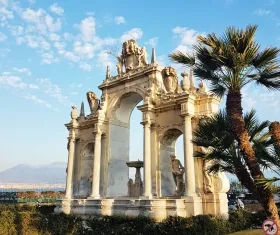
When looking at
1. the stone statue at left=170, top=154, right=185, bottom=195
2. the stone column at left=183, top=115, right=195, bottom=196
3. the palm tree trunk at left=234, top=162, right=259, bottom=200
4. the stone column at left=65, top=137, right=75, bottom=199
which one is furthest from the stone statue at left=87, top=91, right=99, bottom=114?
the palm tree trunk at left=234, top=162, right=259, bottom=200

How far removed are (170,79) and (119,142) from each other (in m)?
6.70

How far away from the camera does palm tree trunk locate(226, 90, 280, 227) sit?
28.0 ft

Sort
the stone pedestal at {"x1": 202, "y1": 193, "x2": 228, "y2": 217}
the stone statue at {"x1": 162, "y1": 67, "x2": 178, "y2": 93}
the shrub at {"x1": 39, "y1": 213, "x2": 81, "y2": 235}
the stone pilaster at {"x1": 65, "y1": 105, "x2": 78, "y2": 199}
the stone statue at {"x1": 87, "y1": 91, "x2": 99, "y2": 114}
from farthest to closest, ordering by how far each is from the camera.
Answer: the stone statue at {"x1": 87, "y1": 91, "x2": 99, "y2": 114} → the stone pilaster at {"x1": 65, "y1": 105, "x2": 78, "y2": 199} → the stone statue at {"x1": 162, "y1": 67, "x2": 178, "y2": 93} → the stone pedestal at {"x1": 202, "y1": 193, "x2": 228, "y2": 217} → the shrub at {"x1": 39, "y1": 213, "x2": 81, "y2": 235}

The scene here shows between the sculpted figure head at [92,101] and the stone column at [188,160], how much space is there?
9.41 m

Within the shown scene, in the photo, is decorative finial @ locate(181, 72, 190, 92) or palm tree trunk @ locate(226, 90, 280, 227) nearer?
palm tree trunk @ locate(226, 90, 280, 227)

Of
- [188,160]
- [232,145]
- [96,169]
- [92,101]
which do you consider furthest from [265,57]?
[92,101]

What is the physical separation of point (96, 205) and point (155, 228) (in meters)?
8.82

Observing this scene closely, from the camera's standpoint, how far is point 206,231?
11.5m

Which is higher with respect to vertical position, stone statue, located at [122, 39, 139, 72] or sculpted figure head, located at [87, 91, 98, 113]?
stone statue, located at [122, 39, 139, 72]

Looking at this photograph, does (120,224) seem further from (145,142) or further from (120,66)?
(120,66)

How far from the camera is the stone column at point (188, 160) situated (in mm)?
15539

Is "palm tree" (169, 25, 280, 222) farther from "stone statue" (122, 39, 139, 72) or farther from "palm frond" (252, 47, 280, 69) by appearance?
"stone statue" (122, 39, 139, 72)

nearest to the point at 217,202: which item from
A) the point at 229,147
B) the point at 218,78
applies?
the point at 229,147

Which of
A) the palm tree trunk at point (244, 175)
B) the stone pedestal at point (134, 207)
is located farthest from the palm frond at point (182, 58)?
the stone pedestal at point (134, 207)
